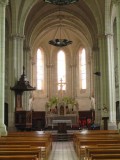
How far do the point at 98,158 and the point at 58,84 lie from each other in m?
37.3

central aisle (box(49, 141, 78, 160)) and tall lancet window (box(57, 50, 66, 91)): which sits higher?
tall lancet window (box(57, 50, 66, 91))

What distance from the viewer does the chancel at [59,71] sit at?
66.1 ft

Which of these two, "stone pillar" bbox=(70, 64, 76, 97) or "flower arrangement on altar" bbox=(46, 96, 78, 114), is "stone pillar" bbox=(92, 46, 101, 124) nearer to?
"flower arrangement on altar" bbox=(46, 96, 78, 114)

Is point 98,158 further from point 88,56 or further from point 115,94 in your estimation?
point 88,56

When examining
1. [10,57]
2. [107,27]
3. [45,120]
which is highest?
[107,27]

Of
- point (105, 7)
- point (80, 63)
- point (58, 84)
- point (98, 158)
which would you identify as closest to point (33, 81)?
point (58, 84)

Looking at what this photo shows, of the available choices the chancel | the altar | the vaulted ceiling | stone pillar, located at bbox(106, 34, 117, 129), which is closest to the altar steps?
the chancel

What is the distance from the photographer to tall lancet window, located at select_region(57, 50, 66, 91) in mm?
43031

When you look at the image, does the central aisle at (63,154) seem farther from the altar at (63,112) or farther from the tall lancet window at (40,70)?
the tall lancet window at (40,70)

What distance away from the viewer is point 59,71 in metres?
43.8

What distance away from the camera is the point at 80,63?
141 feet

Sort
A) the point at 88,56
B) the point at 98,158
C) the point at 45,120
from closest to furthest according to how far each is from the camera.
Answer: the point at 98,158 < the point at 45,120 < the point at 88,56

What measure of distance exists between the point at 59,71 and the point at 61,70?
1.01 ft

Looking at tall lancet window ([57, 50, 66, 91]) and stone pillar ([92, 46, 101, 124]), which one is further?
tall lancet window ([57, 50, 66, 91])
